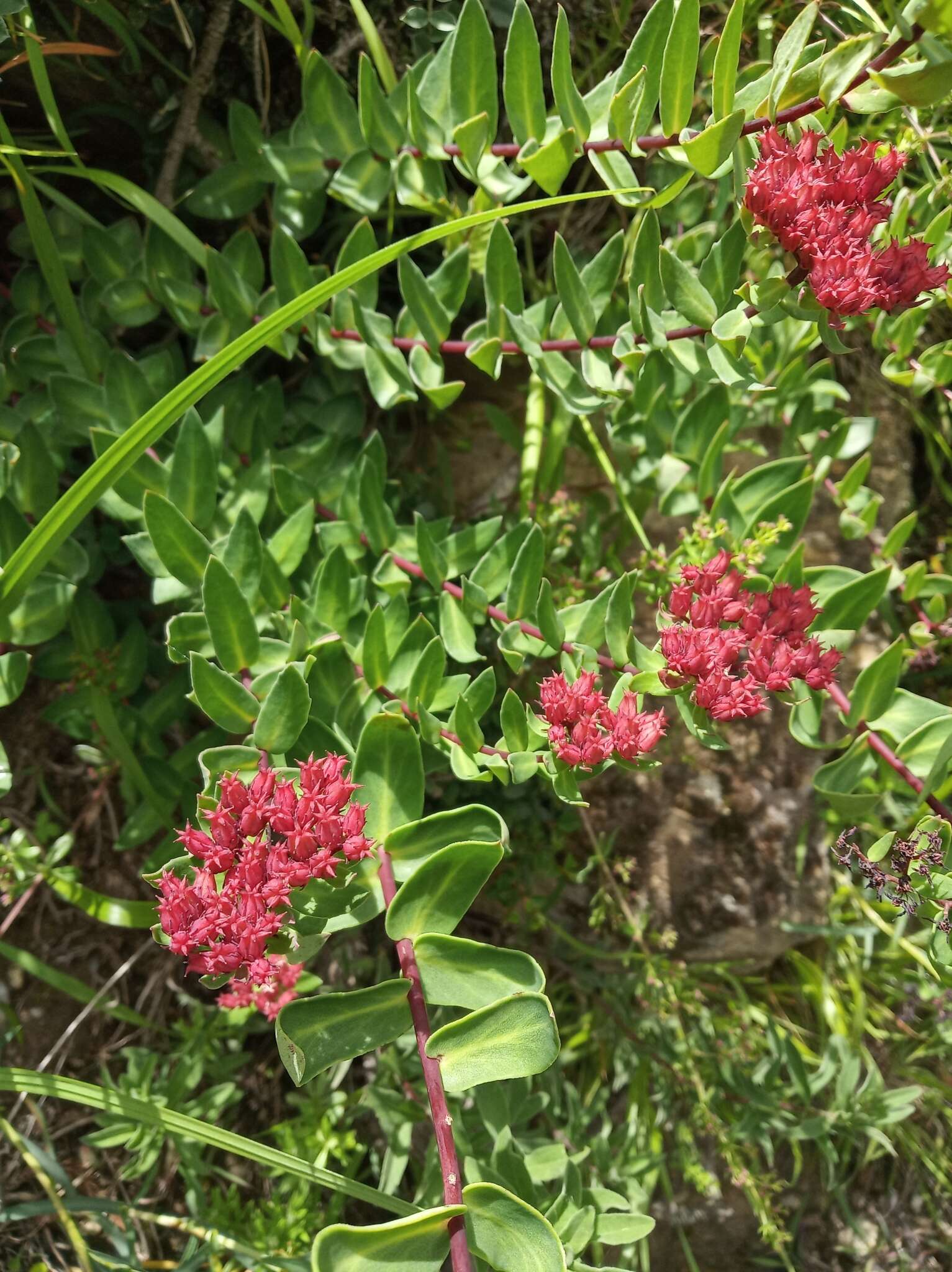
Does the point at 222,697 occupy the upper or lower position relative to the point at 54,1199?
upper

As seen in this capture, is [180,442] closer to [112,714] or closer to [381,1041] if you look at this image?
[112,714]

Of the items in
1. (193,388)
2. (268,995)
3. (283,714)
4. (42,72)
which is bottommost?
(268,995)

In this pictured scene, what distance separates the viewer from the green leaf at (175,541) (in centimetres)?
134

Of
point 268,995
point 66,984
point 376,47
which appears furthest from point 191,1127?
point 376,47

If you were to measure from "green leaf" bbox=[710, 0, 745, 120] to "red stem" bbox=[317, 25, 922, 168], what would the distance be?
0.04 m

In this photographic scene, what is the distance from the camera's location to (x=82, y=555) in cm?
163

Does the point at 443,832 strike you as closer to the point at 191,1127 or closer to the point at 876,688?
the point at 191,1127

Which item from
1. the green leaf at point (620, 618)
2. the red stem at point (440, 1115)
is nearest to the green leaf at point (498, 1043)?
the red stem at point (440, 1115)

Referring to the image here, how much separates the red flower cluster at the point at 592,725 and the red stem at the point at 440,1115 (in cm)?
30

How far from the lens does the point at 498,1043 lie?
99 cm

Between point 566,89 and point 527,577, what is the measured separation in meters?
0.70

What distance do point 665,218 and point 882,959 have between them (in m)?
2.05

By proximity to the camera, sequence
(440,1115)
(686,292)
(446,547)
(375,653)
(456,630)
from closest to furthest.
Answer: (440,1115) < (686,292) < (375,653) < (456,630) < (446,547)

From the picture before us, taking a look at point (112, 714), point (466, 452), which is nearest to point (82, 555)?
point (112, 714)
